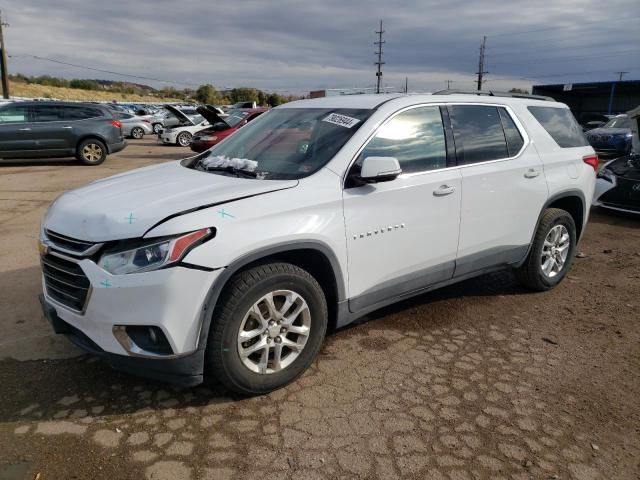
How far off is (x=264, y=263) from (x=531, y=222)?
266 centimetres

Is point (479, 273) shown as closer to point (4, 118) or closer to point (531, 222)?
point (531, 222)

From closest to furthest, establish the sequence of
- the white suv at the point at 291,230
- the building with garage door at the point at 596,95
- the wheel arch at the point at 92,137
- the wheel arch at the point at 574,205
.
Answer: the white suv at the point at 291,230, the wheel arch at the point at 574,205, the wheel arch at the point at 92,137, the building with garage door at the point at 596,95

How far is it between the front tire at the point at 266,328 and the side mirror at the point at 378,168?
0.72m

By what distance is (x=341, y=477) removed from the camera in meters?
2.37

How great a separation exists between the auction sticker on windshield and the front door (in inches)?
8.1

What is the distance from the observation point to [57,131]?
13.5 metres

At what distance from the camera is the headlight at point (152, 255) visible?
254 centimetres

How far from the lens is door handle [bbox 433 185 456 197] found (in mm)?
3566

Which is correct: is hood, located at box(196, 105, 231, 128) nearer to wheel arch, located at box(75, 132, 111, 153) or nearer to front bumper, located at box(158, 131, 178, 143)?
wheel arch, located at box(75, 132, 111, 153)

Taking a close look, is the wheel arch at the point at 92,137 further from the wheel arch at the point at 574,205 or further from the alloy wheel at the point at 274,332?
the alloy wheel at the point at 274,332

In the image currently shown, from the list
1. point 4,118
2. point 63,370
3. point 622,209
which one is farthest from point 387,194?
point 4,118

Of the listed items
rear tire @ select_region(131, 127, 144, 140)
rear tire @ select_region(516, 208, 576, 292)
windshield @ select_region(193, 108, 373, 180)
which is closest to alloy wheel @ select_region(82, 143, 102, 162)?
windshield @ select_region(193, 108, 373, 180)

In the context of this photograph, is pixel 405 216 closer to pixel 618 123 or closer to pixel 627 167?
pixel 627 167

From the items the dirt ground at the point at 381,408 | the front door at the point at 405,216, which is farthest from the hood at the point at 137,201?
the dirt ground at the point at 381,408
